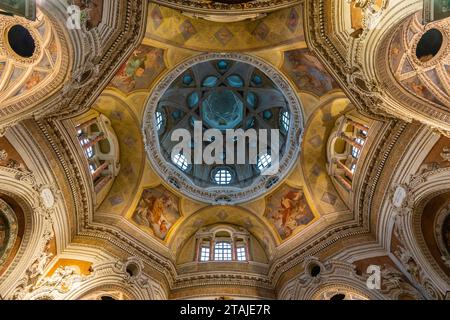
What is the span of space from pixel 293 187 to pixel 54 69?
1368 cm

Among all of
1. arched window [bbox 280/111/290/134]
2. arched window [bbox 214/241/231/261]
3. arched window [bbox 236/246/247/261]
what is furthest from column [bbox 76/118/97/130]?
arched window [bbox 280/111/290/134]

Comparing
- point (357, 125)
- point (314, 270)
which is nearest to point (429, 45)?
point (357, 125)

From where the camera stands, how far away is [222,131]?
28.9m

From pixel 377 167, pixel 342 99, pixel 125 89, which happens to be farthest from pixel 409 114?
pixel 125 89

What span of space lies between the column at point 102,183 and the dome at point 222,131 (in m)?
2.64

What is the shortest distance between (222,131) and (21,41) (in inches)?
671

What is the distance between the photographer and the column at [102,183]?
20.0 metres

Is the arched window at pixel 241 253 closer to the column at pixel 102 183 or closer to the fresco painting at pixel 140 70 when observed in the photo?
the column at pixel 102 183

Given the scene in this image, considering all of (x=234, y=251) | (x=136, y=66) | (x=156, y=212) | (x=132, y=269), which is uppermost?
(x=136, y=66)

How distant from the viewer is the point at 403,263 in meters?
16.0

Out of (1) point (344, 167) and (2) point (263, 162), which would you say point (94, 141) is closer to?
(2) point (263, 162)

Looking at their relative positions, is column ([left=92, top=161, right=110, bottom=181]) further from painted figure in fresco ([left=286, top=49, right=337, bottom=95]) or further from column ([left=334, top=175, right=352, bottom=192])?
column ([left=334, top=175, right=352, bottom=192])

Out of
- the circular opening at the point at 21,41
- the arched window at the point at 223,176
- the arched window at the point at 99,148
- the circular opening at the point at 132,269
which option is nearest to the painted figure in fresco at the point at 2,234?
the arched window at the point at 99,148

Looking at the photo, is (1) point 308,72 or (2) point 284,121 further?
(2) point 284,121
